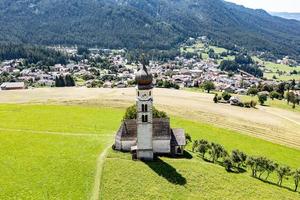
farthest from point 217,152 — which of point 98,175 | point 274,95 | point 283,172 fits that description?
point 274,95

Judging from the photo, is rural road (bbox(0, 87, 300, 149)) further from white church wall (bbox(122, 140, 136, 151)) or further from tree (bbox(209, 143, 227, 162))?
white church wall (bbox(122, 140, 136, 151))

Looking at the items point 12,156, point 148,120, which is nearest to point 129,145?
point 148,120

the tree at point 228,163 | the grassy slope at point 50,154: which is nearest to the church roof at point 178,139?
the tree at point 228,163

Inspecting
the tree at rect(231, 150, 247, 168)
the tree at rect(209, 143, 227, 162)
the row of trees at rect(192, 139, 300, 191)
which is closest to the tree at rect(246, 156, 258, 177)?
the row of trees at rect(192, 139, 300, 191)

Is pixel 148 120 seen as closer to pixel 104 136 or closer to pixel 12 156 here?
pixel 104 136

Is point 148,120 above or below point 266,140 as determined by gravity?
above

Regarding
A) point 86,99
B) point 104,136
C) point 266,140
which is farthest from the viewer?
point 86,99

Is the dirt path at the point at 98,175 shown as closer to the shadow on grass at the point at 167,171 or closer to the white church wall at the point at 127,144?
the white church wall at the point at 127,144

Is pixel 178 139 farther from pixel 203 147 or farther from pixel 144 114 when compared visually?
pixel 144 114
